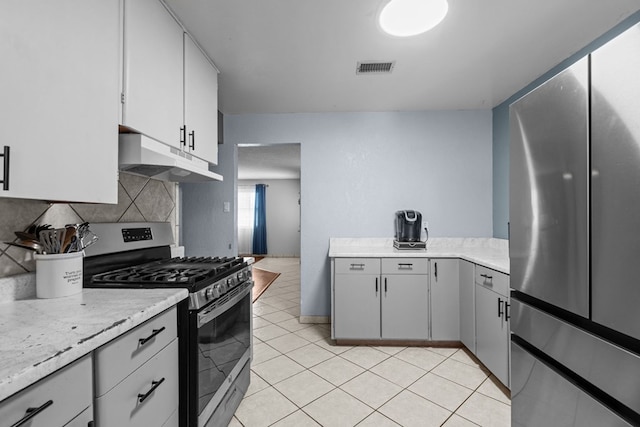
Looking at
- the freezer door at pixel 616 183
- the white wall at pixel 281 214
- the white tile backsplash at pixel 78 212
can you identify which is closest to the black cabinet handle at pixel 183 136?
the white tile backsplash at pixel 78 212

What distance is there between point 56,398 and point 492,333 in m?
2.36

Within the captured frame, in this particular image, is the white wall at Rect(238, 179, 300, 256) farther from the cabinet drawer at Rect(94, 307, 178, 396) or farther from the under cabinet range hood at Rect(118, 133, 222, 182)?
the cabinet drawer at Rect(94, 307, 178, 396)

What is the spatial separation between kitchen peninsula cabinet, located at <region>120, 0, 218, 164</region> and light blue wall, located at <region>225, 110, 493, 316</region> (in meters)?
1.30

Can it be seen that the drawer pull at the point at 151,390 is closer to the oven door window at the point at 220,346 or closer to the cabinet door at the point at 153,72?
the oven door window at the point at 220,346

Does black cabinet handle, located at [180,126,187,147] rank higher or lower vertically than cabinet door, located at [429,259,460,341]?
higher

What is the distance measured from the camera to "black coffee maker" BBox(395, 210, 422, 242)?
2.93 metres

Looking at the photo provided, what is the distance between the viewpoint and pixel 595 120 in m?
0.83

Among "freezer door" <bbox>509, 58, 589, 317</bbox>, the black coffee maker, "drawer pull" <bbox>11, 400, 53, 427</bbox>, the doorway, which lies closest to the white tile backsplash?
"drawer pull" <bbox>11, 400, 53, 427</bbox>

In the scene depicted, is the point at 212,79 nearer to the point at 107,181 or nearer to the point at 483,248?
the point at 107,181

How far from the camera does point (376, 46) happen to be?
1930 millimetres

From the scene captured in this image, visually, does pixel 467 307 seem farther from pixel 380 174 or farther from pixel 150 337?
pixel 150 337

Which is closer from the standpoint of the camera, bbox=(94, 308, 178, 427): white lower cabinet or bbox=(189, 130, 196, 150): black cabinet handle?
bbox=(94, 308, 178, 427): white lower cabinet

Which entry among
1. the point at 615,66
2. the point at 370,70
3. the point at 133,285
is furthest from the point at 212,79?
the point at 615,66

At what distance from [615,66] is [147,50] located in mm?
1805
